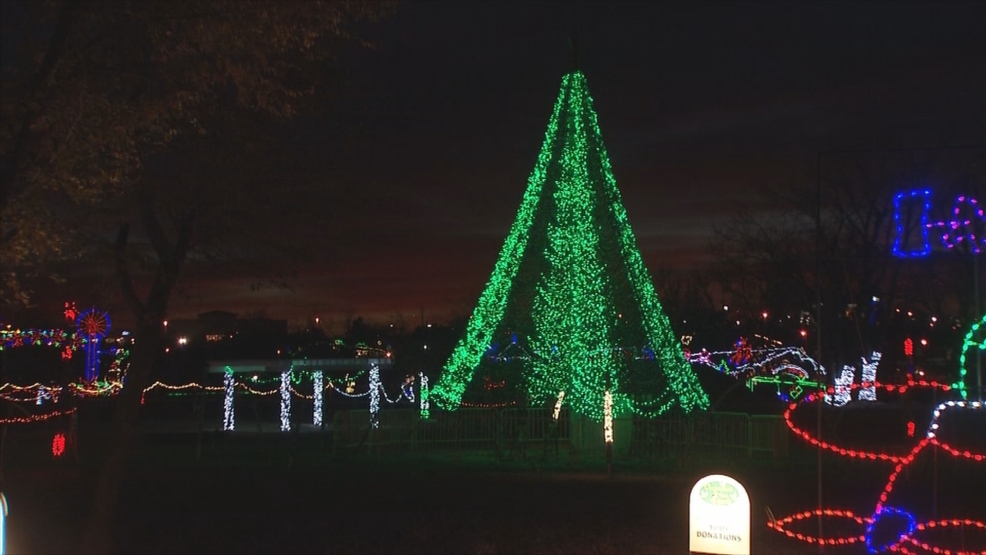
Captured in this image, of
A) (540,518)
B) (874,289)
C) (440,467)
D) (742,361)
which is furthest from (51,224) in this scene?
(742,361)

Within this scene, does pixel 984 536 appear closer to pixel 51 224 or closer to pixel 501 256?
pixel 51 224

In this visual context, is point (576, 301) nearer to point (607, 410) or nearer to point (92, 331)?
point (607, 410)

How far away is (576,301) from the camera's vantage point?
2208 centimetres

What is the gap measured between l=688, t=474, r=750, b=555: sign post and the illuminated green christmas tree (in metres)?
12.9

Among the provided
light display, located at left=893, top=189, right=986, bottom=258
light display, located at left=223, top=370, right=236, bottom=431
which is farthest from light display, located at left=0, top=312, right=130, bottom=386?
light display, located at left=893, top=189, right=986, bottom=258

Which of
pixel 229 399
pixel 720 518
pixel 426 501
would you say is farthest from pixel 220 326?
pixel 720 518

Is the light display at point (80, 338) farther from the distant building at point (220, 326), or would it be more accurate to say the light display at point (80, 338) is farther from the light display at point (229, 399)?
the distant building at point (220, 326)

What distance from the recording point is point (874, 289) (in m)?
39.4

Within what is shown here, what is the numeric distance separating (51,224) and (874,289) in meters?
35.4

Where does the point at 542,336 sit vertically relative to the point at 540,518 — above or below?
above

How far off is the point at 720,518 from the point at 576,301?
13527 millimetres

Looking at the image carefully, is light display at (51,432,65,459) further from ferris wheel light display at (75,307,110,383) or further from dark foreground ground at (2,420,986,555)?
ferris wheel light display at (75,307,110,383)

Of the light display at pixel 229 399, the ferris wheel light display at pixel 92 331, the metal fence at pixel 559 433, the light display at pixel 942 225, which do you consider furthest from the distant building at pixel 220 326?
the light display at pixel 942 225

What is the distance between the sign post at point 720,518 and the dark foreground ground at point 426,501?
2.35m
